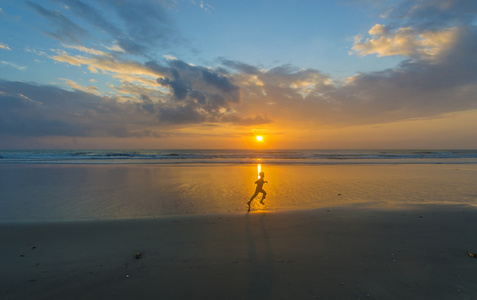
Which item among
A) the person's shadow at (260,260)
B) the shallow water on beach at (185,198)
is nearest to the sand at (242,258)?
the person's shadow at (260,260)

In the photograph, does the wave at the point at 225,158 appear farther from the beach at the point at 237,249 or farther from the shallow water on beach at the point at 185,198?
the beach at the point at 237,249

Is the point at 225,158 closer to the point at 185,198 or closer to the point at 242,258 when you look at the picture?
the point at 185,198

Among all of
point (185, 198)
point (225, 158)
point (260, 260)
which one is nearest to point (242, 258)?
point (260, 260)

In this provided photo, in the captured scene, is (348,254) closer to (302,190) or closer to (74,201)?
(302,190)

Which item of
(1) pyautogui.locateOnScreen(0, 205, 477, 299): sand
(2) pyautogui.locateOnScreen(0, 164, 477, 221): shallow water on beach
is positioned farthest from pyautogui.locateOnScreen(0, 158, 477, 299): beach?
(2) pyautogui.locateOnScreen(0, 164, 477, 221): shallow water on beach

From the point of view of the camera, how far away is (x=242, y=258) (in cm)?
557

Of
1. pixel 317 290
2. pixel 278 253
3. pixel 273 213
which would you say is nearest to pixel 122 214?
pixel 273 213

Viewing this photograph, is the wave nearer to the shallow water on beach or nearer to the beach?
the shallow water on beach

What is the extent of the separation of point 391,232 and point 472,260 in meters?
1.86

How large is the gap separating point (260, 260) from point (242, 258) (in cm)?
43

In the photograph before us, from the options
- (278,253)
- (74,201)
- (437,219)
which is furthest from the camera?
(74,201)

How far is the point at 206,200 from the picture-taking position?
11.9 meters

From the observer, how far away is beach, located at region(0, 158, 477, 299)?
4.49m

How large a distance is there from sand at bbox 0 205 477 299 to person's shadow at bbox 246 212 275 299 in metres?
0.02
